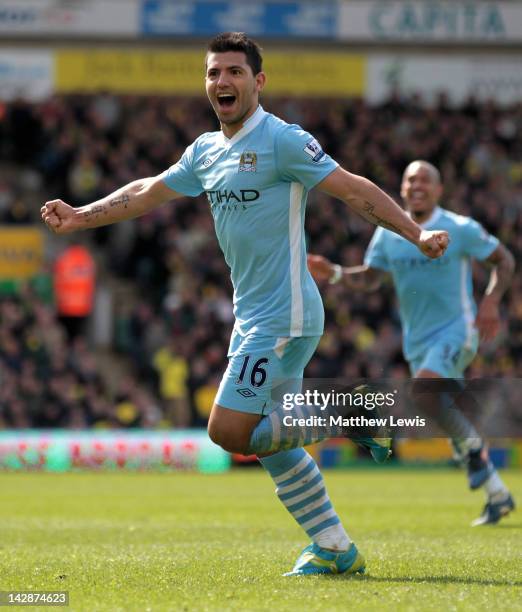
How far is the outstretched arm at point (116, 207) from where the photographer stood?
7336 mm

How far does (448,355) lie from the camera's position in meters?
11.3

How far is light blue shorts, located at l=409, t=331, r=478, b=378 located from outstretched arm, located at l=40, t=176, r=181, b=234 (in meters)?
4.17

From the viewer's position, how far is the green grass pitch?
6.12 meters

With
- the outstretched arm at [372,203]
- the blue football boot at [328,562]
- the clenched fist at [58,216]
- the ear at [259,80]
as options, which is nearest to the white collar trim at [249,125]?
the ear at [259,80]

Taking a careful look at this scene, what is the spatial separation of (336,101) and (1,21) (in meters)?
7.57

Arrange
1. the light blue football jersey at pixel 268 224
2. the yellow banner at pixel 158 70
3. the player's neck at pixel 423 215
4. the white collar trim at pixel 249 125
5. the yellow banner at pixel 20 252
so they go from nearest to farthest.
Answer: the light blue football jersey at pixel 268 224 < the white collar trim at pixel 249 125 < the player's neck at pixel 423 215 < the yellow banner at pixel 20 252 < the yellow banner at pixel 158 70

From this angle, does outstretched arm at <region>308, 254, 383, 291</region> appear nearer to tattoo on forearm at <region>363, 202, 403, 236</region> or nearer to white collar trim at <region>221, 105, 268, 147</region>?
white collar trim at <region>221, 105, 268, 147</region>

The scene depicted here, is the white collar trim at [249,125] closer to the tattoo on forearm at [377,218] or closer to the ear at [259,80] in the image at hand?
the ear at [259,80]

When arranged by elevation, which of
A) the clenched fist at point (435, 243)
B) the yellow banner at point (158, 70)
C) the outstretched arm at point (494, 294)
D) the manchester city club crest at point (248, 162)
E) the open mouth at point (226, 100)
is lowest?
the outstretched arm at point (494, 294)

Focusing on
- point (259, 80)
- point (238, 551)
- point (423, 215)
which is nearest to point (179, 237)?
point (423, 215)

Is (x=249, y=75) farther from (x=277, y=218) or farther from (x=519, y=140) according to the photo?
(x=519, y=140)

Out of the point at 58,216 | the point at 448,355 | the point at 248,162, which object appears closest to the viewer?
the point at 248,162

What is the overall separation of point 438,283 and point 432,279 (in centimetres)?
6

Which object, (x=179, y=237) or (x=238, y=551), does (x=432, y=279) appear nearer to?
(x=238, y=551)
